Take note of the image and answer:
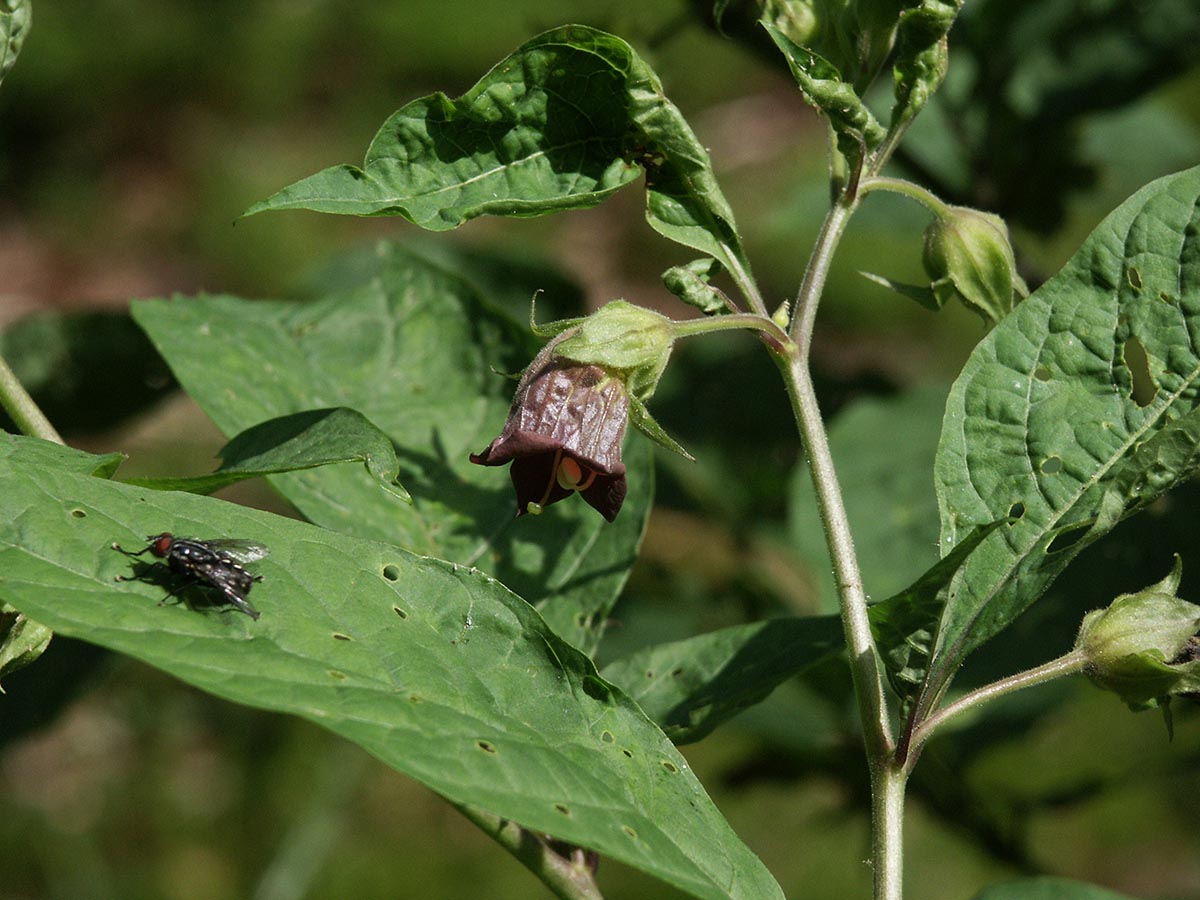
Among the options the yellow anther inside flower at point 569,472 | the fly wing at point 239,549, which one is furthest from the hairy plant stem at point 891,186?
the fly wing at point 239,549

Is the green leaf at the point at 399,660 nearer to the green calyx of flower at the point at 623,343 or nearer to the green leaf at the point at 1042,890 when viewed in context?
the green calyx of flower at the point at 623,343

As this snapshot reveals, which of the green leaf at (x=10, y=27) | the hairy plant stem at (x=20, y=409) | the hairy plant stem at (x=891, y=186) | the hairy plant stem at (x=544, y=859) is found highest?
the green leaf at (x=10, y=27)

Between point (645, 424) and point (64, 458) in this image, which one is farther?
point (645, 424)

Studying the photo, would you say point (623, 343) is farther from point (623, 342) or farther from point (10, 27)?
point (10, 27)

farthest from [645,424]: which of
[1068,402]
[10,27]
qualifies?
[10,27]

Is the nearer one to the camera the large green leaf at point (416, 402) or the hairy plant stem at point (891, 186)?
the hairy plant stem at point (891, 186)

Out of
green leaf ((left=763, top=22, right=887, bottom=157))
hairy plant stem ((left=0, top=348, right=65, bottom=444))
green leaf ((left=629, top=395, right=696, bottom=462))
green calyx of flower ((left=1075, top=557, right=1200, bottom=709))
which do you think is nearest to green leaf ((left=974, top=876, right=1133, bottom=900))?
green calyx of flower ((left=1075, top=557, right=1200, bottom=709))

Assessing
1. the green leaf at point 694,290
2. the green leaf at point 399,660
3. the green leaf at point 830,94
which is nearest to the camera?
the green leaf at point 399,660
